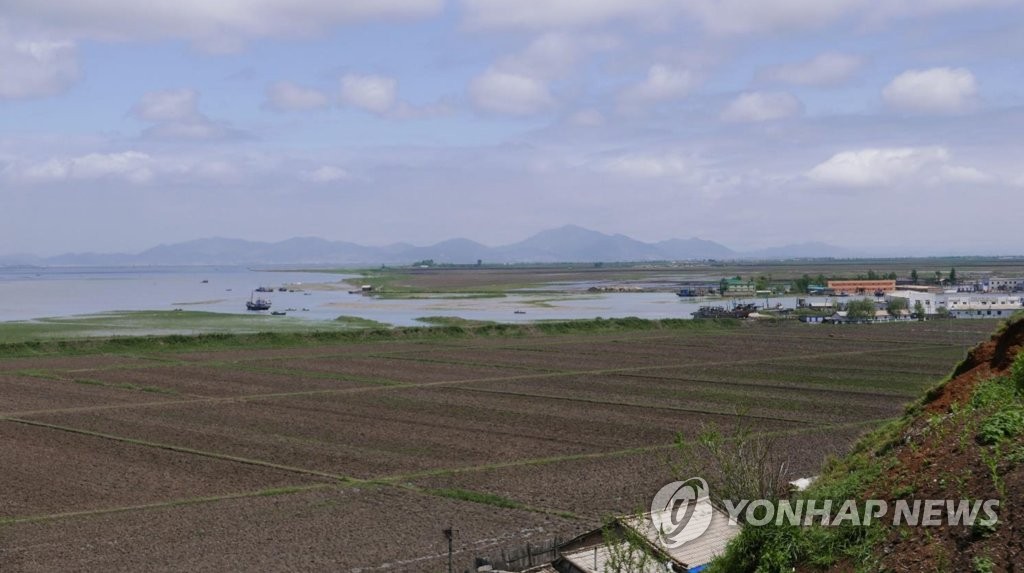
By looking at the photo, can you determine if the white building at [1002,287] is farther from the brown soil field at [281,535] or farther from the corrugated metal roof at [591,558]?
the corrugated metal roof at [591,558]

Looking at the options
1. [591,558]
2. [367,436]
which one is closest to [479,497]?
[591,558]

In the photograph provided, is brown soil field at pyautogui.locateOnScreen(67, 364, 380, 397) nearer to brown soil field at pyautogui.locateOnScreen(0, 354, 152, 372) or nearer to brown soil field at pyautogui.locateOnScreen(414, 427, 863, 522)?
brown soil field at pyautogui.locateOnScreen(0, 354, 152, 372)

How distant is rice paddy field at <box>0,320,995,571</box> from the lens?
694 inches

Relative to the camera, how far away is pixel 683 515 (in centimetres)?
1345

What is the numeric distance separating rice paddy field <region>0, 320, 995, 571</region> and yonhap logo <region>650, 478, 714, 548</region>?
152cm

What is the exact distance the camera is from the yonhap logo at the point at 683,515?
1287cm

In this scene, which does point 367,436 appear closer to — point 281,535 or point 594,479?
point 594,479

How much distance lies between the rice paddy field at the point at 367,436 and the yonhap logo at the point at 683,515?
152cm

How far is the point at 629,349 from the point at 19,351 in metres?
35.3

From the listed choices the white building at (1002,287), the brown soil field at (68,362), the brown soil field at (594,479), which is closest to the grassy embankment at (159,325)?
the brown soil field at (68,362)

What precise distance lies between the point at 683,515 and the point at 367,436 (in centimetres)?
1615

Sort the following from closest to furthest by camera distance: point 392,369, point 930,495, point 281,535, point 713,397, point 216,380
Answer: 1. point 930,495
2. point 281,535
3. point 713,397
4. point 216,380
5. point 392,369

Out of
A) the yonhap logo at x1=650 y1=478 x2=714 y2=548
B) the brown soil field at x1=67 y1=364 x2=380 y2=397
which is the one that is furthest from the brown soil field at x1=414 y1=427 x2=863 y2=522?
the brown soil field at x1=67 y1=364 x2=380 y2=397

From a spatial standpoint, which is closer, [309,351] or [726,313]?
[309,351]
